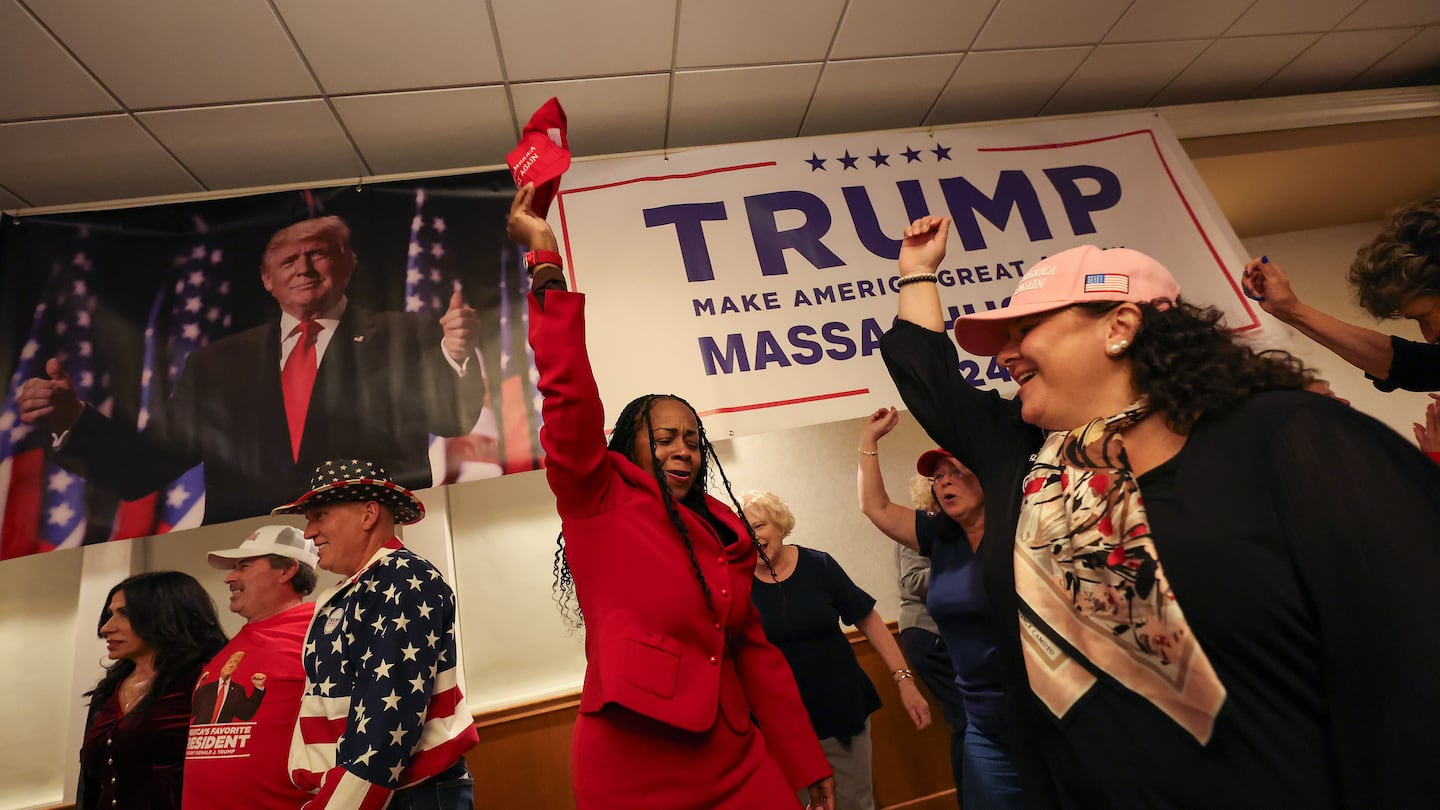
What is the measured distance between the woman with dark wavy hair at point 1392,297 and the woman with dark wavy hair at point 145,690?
348cm

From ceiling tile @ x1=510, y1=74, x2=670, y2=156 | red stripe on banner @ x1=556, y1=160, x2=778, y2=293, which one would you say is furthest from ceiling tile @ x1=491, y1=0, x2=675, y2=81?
red stripe on banner @ x1=556, y1=160, x2=778, y2=293

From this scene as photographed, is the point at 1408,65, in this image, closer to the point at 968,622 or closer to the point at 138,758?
the point at 968,622

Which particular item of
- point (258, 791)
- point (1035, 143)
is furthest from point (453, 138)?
point (1035, 143)

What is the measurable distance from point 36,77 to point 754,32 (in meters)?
2.48

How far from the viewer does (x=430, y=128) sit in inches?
116

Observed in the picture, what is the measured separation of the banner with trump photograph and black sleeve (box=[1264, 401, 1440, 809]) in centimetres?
237

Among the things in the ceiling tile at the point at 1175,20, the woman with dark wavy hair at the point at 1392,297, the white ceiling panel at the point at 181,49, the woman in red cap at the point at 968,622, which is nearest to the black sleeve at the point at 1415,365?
the woman with dark wavy hair at the point at 1392,297

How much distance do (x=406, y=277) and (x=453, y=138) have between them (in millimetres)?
625

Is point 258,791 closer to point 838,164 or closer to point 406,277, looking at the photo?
point 406,277

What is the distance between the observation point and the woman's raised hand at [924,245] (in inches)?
57.1

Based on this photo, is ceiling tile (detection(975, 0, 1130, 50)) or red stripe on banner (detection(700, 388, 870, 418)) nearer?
red stripe on banner (detection(700, 388, 870, 418))

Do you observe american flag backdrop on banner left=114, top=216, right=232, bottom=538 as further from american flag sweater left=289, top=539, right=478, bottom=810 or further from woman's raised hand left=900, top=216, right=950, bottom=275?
woman's raised hand left=900, top=216, right=950, bottom=275

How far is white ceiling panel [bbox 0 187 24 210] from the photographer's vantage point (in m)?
2.87

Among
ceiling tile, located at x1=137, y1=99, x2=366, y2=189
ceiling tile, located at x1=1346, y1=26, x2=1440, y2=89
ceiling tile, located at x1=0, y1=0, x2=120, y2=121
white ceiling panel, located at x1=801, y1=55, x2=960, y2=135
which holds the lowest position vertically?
ceiling tile, located at x1=1346, y1=26, x2=1440, y2=89
